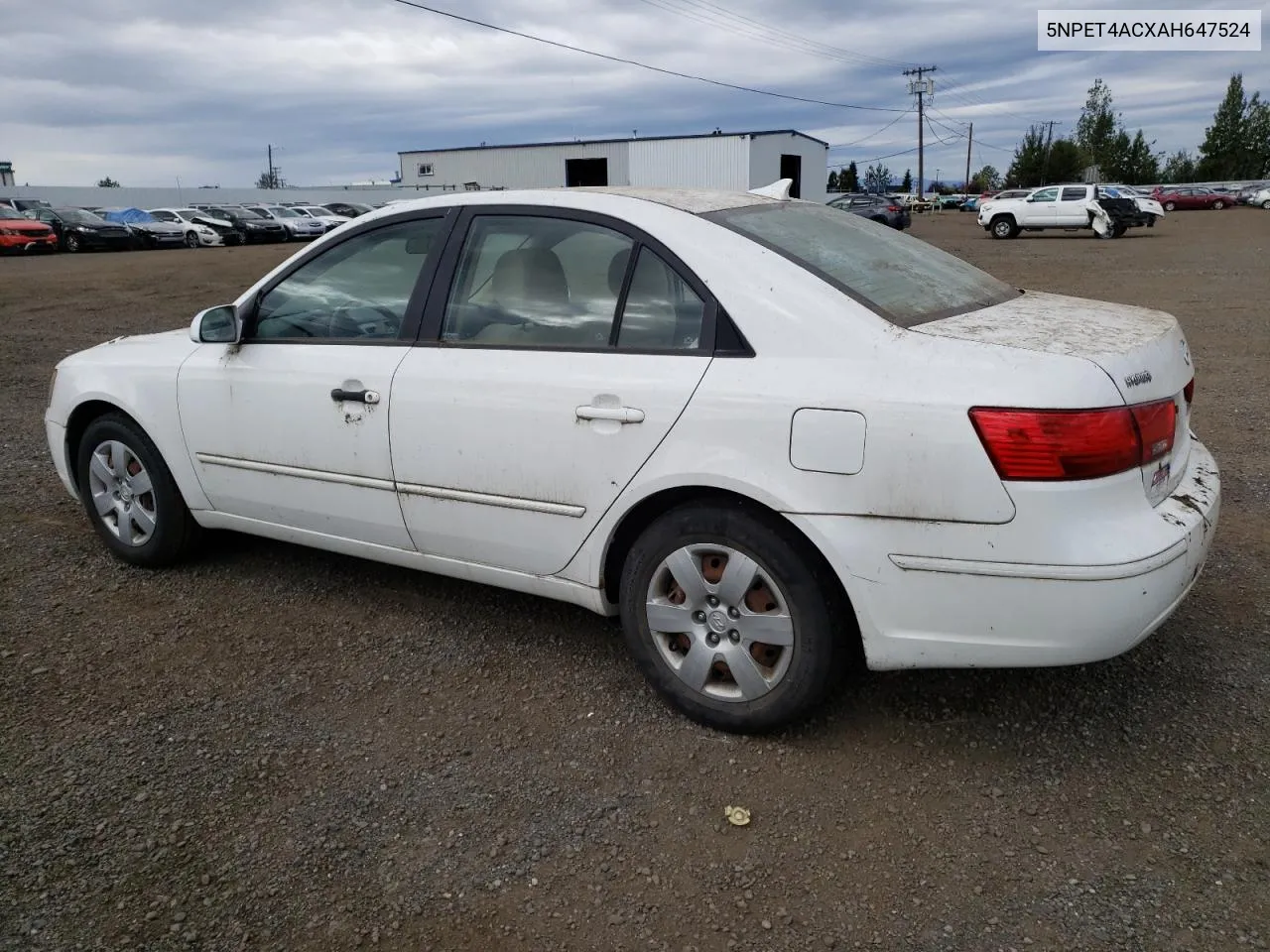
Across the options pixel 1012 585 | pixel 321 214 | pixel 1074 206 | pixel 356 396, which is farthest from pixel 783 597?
pixel 321 214

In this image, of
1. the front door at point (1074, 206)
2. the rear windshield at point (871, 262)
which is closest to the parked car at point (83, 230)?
the front door at point (1074, 206)

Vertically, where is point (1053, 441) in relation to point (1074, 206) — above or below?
below

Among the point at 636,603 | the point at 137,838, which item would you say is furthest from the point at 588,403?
the point at 137,838

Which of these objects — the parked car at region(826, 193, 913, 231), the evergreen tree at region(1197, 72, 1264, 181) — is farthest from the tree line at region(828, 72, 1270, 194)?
the parked car at region(826, 193, 913, 231)

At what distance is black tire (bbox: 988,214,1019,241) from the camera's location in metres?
32.1

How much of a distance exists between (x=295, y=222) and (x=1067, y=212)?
27.3 metres

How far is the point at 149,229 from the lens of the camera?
3312 cm

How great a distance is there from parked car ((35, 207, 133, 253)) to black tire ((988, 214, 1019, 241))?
2769 cm

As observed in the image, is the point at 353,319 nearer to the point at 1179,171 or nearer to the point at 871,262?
the point at 871,262

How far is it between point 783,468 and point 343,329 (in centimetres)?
187

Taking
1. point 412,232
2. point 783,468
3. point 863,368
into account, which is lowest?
point 783,468

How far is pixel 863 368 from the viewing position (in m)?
2.68

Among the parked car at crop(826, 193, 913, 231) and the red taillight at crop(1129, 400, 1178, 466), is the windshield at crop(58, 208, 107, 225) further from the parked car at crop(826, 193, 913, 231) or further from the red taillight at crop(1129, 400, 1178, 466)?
the red taillight at crop(1129, 400, 1178, 466)

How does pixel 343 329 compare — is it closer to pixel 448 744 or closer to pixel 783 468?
pixel 448 744
